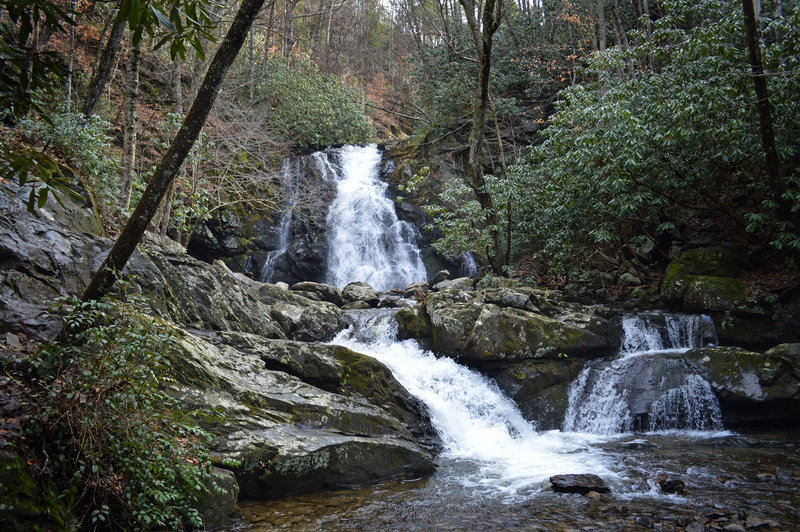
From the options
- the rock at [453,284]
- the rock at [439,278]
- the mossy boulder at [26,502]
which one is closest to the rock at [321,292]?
the rock at [453,284]

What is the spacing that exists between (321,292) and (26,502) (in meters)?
11.6

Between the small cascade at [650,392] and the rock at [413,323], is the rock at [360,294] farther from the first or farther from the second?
the small cascade at [650,392]

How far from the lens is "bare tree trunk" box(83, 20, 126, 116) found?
808 cm

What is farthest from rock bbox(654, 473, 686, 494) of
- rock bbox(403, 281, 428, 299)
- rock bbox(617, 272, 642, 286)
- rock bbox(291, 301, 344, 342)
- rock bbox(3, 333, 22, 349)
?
rock bbox(403, 281, 428, 299)

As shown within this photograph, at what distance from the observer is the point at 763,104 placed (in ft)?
25.9

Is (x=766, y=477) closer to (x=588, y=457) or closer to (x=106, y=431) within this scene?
(x=588, y=457)

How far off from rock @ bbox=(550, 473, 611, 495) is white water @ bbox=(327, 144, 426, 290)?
12221 millimetres

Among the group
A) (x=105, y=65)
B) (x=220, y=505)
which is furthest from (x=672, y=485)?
(x=105, y=65)

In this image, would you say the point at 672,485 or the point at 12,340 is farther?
the point at 672,485

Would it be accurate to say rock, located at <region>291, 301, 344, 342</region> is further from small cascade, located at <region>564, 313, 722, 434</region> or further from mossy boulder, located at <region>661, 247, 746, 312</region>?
mossy boulder, located at <region>661, 247, 746, 312</region>

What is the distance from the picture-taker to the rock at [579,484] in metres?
5.24

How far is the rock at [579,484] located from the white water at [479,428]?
325mm

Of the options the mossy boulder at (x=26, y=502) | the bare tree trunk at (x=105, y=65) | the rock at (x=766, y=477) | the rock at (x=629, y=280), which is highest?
the bare tree trunk at (x=105, y=65)

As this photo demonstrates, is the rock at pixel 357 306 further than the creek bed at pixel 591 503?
Yes
